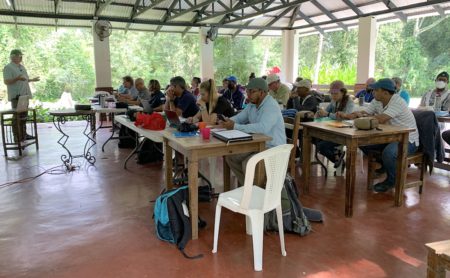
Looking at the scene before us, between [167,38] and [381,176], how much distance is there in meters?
13.4

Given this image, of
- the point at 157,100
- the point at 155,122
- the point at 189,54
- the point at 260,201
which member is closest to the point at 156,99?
the point at 157,100

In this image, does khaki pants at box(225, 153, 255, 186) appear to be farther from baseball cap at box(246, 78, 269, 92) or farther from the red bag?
the red bag

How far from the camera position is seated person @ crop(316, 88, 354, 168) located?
13.8ft

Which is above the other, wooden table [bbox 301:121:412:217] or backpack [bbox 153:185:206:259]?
wooden table [bbox 301:121:412:217]

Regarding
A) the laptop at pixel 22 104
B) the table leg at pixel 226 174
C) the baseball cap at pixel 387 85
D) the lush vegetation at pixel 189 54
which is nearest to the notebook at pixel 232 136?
the table leg at pixel 226 174

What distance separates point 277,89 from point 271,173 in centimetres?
336

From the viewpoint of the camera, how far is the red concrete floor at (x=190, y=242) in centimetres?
232

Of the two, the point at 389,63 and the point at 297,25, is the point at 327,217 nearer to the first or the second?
the point at 297,25

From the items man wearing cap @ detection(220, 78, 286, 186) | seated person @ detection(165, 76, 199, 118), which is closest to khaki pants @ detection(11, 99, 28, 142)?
seated person @ detection(165, 76, 199, 118)

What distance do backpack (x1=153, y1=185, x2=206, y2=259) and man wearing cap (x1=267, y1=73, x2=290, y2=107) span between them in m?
2.95

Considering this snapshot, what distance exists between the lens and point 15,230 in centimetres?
291

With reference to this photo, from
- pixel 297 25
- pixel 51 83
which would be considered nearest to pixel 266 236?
pixel 297 25

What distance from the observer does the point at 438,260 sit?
1.41 m

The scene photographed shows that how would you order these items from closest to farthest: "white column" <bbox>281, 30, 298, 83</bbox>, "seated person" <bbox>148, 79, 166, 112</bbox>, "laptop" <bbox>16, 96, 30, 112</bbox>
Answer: "seated person" <bbox>148, 79, 166, 112</bbox> < "laptop" <bbox>16, 96, 30, 112</bbox> < "white column" <bbox>281, 30, 298, 83</bbox>
